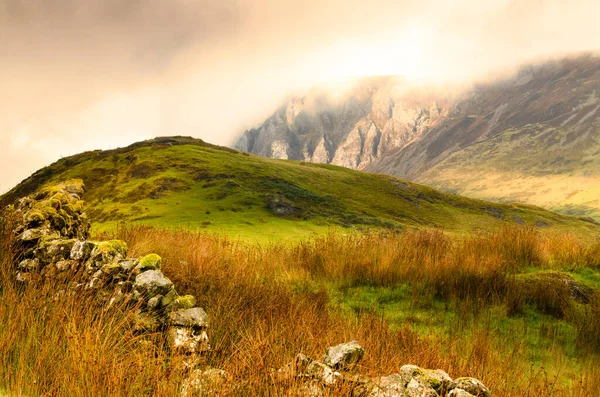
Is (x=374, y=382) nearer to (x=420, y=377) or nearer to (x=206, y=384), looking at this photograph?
(x=420, y=377)

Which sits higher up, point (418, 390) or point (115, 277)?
point (115, 277)

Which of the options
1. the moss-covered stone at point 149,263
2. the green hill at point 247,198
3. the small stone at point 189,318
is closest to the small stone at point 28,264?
the moss-covered stone at point 149,263

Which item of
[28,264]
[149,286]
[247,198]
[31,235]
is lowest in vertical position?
[149,286]

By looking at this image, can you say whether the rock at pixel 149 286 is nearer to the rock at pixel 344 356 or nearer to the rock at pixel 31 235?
the rock at pixel 344 356

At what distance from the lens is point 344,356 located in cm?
357

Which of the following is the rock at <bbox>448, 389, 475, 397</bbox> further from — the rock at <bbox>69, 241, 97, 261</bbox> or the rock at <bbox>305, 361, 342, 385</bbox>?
the rock at <bbox>69, 241, 97, 261</bbox>

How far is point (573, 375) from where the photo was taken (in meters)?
5.34

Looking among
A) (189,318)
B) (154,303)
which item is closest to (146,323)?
(154,303)

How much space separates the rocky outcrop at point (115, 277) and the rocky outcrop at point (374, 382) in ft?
5.24

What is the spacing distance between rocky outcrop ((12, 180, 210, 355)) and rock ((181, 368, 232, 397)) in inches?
31.7

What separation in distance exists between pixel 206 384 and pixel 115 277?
3255 millimetres

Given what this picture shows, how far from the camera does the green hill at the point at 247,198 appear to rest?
31531 mm

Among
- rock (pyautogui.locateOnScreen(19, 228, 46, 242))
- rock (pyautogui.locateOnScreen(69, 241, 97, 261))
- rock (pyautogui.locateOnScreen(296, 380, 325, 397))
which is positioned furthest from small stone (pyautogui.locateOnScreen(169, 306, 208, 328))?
rock (pyautogui.locateOnScreen(19, 228, 46, 242))

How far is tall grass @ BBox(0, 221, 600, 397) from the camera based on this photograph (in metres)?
3.47
